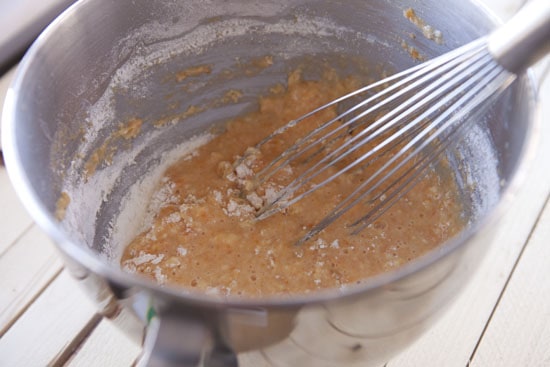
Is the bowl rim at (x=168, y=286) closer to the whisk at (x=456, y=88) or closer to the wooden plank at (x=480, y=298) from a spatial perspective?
→ the whisk at (x=456, y=88)

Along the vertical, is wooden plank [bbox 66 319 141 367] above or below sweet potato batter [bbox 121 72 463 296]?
below

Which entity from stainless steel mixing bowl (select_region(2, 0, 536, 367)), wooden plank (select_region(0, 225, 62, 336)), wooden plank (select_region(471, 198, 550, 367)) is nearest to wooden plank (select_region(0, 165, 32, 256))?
wooden plank (select_region(0, 225, 62, 336))

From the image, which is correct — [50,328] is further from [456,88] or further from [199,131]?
[456,88]

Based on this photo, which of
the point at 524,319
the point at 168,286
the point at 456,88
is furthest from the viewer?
the point at 524,319

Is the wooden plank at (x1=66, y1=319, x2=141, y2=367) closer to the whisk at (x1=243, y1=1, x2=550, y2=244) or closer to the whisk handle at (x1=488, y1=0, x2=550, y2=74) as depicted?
the whisk at (x1=243, y1=1, x2=550, y2=244)

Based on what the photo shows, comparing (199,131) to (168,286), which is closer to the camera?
(168,286)

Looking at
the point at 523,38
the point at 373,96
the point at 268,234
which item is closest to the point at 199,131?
the point at 268,234
